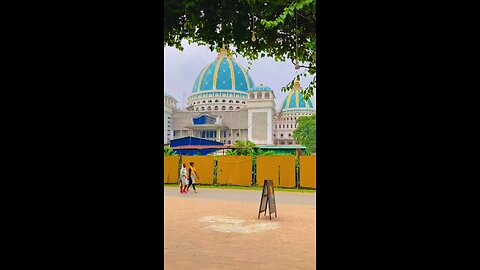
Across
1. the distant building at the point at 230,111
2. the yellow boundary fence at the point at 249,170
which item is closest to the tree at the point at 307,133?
the distant building at the point at 230,111

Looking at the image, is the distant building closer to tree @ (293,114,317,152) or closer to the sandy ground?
tree @ (293,114,317,152)

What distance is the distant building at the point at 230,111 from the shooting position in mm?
60594

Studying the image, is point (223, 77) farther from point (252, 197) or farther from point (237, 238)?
point (237, 238)

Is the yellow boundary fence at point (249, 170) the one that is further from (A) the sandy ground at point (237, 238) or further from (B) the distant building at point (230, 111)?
(B) the distant building at point (230, 111)

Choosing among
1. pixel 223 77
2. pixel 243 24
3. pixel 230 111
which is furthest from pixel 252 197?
pixel 223 77

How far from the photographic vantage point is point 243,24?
17.2 feet

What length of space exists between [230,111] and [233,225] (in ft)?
185

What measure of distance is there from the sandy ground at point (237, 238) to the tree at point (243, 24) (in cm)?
304

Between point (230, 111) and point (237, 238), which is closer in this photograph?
point (237, 238)
